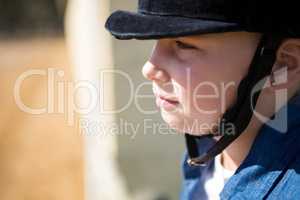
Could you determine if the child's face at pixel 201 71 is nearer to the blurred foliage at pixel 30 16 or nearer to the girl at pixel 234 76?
the girl at pixel 234 76

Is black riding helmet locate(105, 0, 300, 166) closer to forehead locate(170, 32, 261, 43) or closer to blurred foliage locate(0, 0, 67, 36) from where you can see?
forehead locate(170, 32, 261, 43)

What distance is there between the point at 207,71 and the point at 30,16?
9888 millimetres

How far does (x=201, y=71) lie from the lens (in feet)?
4.03

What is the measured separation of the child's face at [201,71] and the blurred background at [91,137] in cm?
114

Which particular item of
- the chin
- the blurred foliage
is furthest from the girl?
the blurred foliage

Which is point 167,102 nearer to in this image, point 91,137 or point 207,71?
point 207,71

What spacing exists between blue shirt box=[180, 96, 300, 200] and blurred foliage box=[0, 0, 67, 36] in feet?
28.8

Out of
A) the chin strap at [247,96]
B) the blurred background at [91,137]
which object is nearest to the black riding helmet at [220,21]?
the chin strap at [247,96]

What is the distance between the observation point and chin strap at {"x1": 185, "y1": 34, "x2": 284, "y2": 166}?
1209mm

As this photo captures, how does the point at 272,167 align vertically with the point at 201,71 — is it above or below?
below

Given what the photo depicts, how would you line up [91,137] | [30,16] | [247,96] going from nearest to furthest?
[247,96]
[91,137]
[30,16]

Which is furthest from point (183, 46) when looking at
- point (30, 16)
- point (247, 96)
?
point (30, 16)

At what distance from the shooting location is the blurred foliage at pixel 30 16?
32.7 ft

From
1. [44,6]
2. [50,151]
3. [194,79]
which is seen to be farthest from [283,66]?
[44,6]
